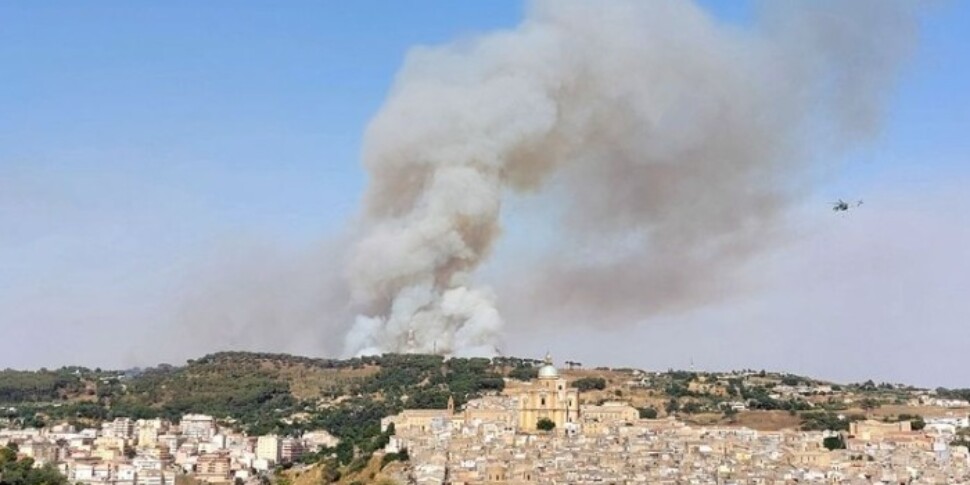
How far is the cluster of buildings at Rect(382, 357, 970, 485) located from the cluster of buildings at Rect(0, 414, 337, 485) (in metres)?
8.66

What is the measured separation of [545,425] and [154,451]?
23165mm

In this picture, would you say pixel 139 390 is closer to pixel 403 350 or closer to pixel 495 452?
pixel 403 350

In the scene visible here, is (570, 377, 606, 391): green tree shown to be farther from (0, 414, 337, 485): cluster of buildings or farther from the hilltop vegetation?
(0, 414, 337, 485): cluster of buildings

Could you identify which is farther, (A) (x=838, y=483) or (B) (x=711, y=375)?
(B) (x=711, y=375)

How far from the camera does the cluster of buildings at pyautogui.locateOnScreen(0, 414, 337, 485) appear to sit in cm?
6469

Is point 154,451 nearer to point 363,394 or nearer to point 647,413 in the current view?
point 363,394

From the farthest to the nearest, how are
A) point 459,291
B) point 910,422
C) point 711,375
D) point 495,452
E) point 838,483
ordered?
point 711,375 < point 459,291 < point 910,422 < point 495,452 < point 838,483

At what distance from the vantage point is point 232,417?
82500 millimetres

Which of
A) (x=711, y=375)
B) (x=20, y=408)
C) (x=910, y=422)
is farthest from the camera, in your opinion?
(x=20, y=408)

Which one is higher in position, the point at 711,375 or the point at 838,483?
the point at 711,375

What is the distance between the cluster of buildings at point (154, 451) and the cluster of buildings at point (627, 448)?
28.4 feet

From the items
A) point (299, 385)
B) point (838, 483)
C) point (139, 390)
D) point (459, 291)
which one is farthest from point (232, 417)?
point (838, 483)

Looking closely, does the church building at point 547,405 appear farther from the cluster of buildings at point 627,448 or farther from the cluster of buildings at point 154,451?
the cluster of buildings at point 154,451

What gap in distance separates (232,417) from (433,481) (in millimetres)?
40580
